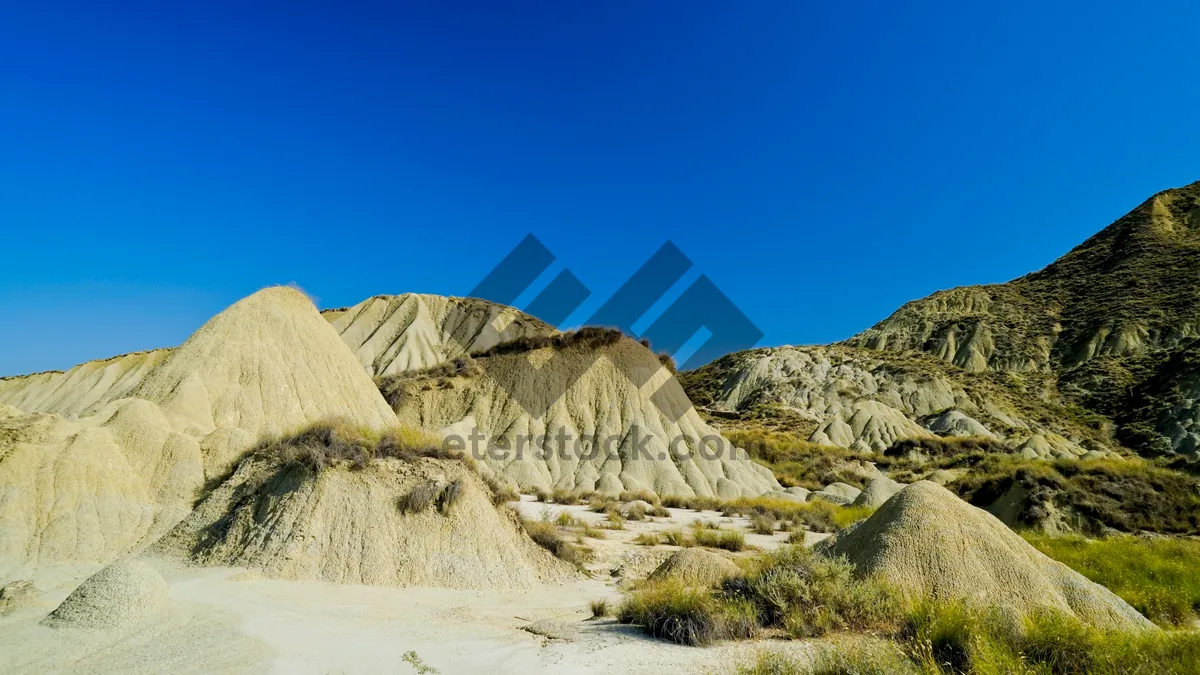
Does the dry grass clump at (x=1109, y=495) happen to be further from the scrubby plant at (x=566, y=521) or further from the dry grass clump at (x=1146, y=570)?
the scrubby plant at (x=566, y=521)

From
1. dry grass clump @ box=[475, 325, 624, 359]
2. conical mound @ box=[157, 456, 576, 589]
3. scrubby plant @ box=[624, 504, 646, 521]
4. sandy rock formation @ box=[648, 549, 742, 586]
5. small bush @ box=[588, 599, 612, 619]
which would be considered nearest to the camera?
small bush @ box=[588, 599, 612, 619]

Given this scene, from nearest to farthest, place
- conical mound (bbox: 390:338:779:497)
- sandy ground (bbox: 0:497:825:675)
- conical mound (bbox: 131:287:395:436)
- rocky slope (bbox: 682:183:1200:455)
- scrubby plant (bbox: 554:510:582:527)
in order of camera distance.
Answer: sandy ground (bbox: 0:497:825:675)
conical mound (bbox: 131:287:395:436)
scrubby plant (bbox: 554:510:582:527)
conical mound (bbox: 390:338:779:497)
rocky slope (bbox: 682:183:1200:455)

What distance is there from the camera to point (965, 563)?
28.9ft

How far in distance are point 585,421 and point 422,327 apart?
129ft

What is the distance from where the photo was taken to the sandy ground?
6.55 metres

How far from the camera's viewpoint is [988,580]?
8.56 metres

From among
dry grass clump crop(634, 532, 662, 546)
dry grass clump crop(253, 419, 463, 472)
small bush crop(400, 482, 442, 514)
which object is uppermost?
dry grass clump crop(253, 419, 463, 472)

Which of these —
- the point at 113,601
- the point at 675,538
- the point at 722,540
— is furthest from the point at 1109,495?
the point at 113,601

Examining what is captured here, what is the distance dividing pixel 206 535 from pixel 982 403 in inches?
2732

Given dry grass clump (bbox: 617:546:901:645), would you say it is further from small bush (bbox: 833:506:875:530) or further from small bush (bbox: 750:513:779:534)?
small bush (bbox: 833:506:875:530)

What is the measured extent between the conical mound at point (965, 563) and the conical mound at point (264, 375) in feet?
42.0

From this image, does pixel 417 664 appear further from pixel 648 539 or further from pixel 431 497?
pixel 648 539

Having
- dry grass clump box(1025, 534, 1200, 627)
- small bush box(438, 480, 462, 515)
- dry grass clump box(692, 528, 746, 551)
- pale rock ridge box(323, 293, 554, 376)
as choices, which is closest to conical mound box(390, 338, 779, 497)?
dry grass clump box(692, 528, 746, 551)

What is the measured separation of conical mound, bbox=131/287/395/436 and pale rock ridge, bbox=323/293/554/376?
3567cm
